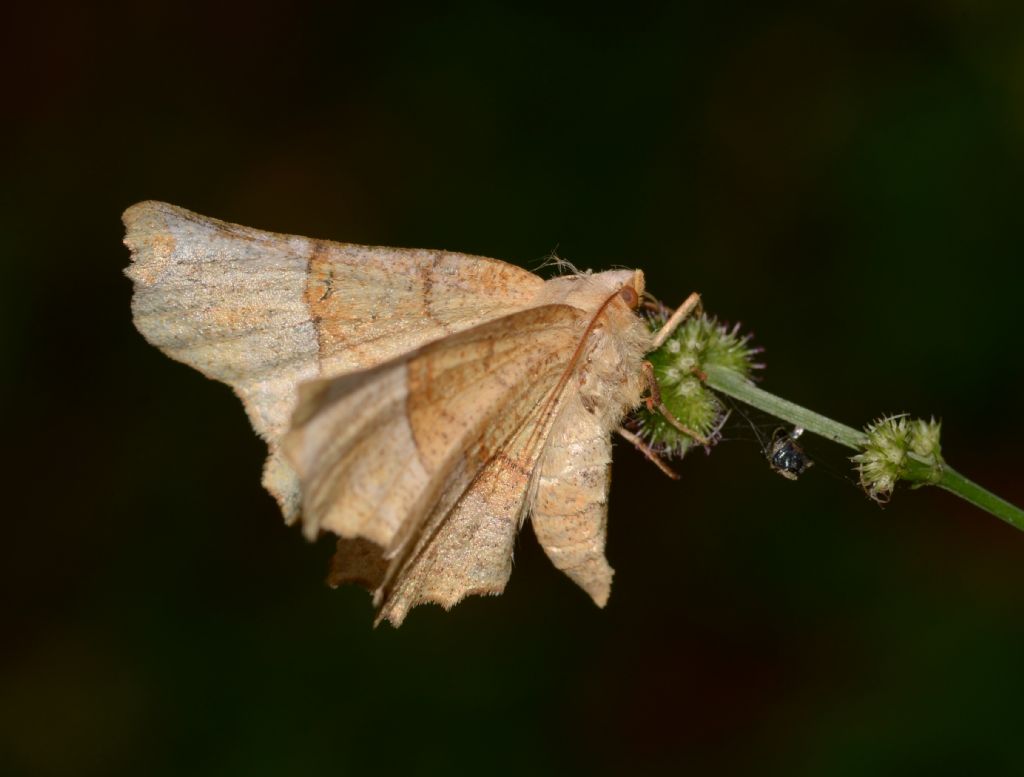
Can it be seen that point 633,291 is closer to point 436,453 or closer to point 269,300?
point 436,453

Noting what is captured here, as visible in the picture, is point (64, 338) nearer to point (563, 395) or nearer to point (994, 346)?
point (563, 395)

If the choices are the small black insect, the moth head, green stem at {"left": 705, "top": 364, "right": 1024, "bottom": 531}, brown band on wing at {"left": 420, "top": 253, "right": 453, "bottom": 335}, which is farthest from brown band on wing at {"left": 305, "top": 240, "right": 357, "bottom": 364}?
the small black insect

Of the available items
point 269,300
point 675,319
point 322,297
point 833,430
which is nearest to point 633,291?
point 675,319

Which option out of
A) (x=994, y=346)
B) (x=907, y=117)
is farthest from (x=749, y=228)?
(x=994, y=346)

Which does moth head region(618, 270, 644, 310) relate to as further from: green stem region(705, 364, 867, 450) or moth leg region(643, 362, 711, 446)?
green stem region(705, 364, 867, 450)

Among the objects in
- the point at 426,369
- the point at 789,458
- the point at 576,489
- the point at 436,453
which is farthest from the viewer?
the point at 789,458

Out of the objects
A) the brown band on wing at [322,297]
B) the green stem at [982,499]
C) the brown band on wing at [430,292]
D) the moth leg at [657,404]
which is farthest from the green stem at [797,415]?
the brown band on wing at [322,297]
